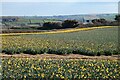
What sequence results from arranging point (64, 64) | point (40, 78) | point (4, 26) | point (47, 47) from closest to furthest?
point (40, 78), point (64, 64), point (47, 47), point (4, 26)

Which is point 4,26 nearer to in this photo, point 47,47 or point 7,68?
point 47,47

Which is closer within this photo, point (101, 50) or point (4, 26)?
point (101, 50)

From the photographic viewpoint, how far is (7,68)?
9195 mm

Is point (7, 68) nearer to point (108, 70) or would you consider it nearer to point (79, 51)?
point (108, 70)

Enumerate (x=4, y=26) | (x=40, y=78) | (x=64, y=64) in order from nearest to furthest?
1. (x=40, y=78)
2. (x=64, y=64)
3. (x=4, y=26)

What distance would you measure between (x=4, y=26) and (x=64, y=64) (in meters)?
29.8

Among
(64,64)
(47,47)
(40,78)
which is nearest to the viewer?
(40,78)

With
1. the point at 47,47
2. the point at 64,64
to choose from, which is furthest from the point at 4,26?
the point at 64,64

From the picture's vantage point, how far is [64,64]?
1018 centimetres

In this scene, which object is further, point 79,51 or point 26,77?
point 79,51

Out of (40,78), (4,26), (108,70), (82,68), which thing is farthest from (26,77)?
(4,26)

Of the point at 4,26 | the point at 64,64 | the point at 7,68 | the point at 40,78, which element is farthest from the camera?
the point at 4,26

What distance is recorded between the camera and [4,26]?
39.1m

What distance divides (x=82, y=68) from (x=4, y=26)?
101 ft
